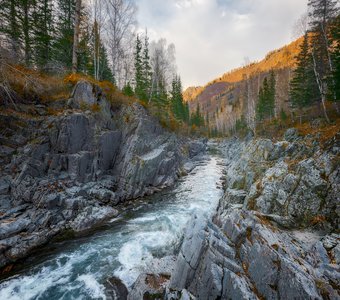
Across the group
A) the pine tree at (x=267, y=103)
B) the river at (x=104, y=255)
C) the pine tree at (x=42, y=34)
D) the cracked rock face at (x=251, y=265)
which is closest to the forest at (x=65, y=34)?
the pine tree at (x=42, y=34)

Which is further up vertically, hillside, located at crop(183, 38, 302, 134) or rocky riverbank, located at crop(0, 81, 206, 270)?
hillside, located at crop(183, 38, 302, 134)

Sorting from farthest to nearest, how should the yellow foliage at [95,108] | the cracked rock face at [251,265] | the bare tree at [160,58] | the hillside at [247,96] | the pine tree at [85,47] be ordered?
1. the hillside at [247,96]
2. the bare tree at [160,58]
3. the pine tree at [85,47]
4. the yellow foliage at [95,108]
5. the cracked rock face at [251,265]

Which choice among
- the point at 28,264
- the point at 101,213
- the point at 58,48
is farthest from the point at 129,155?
the point at 58,48

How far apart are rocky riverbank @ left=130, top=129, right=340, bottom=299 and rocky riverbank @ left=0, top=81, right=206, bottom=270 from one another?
868 cm

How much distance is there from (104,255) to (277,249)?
9.32 m

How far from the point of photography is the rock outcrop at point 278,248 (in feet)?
18.1

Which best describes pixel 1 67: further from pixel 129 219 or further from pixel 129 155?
pixel 129 155

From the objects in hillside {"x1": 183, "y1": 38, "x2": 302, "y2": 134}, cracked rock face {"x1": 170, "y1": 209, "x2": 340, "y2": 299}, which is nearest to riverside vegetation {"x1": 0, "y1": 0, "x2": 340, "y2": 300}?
cracked rock face {"x1": 170, "y1": 209, "x2": 340, "y2": 299}

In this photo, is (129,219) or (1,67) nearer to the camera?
(1,67)

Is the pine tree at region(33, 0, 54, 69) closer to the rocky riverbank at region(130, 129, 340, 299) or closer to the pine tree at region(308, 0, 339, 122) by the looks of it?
the rocky riverbank at region(130, 129, 340, 299)

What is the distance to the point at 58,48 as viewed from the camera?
25.5 m

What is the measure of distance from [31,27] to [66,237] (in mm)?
25516

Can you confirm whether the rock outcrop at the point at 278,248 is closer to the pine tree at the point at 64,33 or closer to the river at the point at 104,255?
the river at the point at 104,255

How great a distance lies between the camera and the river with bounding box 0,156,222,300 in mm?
8477
